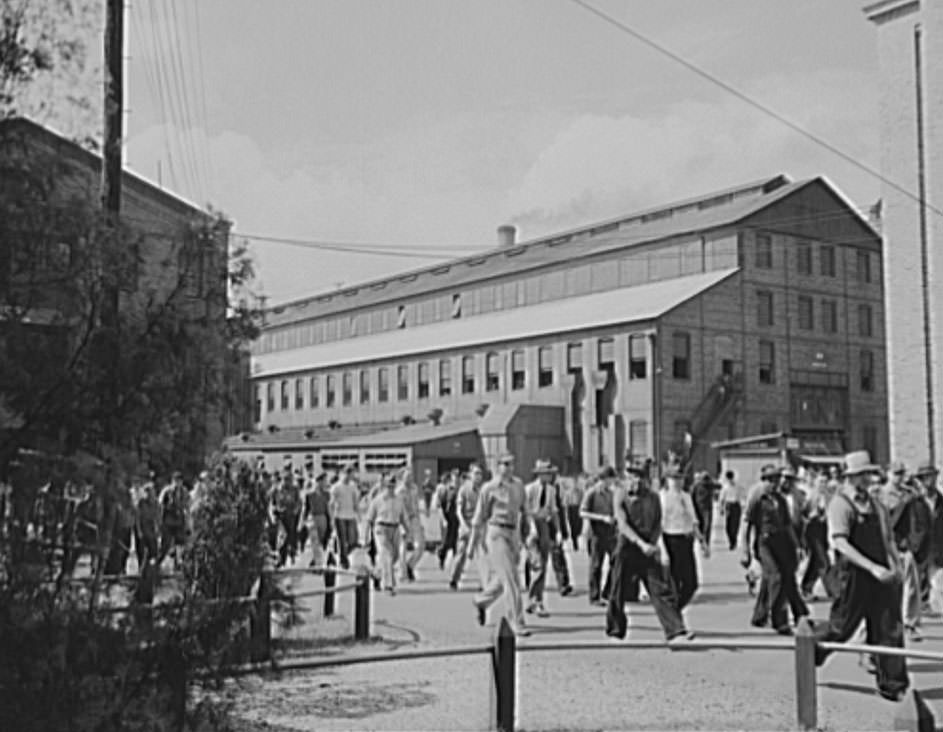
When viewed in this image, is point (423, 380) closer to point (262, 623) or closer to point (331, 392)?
point (331, 392)

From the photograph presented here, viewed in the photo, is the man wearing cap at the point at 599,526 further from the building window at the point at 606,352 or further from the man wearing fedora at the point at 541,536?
the building window at the point at 606,352

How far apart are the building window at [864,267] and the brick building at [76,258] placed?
56277 millimetres

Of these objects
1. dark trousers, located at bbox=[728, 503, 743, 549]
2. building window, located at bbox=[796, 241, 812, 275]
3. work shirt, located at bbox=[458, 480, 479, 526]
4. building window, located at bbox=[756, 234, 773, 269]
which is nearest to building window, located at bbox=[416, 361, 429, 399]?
building window, located at bbox=[756, 234, 773, 269]

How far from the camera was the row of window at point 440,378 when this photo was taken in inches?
2004

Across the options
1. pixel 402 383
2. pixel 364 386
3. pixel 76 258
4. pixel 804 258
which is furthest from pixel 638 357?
pixel 76 258

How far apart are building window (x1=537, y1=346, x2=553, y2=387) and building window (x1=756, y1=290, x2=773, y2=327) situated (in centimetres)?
894

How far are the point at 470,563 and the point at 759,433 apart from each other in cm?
3097

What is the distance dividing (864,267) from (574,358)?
1532 centimetres

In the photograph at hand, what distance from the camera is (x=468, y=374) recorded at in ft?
191

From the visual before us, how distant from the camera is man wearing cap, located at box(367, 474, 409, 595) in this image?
18.2 metres

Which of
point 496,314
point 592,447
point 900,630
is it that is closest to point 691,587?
point 900,630

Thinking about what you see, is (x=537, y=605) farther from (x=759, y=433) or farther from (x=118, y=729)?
(x=759, y=433)

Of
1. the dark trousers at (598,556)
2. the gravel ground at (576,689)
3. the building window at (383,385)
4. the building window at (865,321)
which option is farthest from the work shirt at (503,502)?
the building window at (383,385)

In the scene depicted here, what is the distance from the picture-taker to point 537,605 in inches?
599
